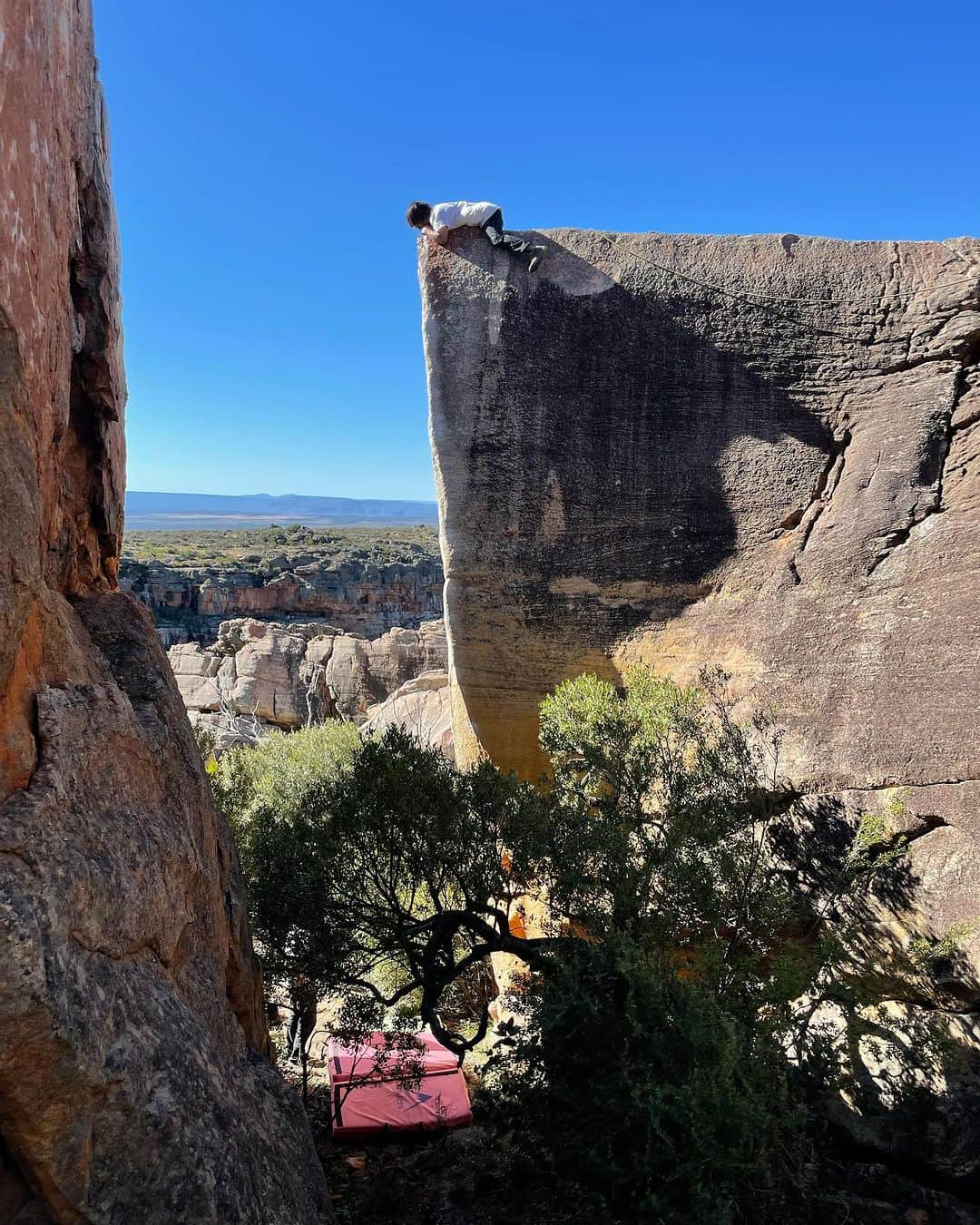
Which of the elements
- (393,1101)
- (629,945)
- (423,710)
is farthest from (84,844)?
(423,710)

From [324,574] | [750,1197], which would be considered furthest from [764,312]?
[324,574]

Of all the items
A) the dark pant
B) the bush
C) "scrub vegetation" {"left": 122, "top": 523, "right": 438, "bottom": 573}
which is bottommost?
the bush

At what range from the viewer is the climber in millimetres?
10445

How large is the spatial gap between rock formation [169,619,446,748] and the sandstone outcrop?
3 centimetres

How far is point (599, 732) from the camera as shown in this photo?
29.0 ft

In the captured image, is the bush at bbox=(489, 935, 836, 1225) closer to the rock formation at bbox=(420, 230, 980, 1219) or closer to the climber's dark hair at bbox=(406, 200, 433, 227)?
the rock formation at bbox=(420, 230, 980, 1219)

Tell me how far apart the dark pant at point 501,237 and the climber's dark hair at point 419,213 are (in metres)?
0.74

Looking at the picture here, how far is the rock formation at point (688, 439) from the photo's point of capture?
10156mm

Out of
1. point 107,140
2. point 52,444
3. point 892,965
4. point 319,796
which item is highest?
point 107,140

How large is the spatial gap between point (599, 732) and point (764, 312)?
596 centimetres

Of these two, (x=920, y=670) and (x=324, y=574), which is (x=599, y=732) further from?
(x=324, y=574)

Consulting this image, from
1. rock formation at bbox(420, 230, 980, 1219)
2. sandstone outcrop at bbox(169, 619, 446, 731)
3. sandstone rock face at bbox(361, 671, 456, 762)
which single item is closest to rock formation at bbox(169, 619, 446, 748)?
sandstone outcrop at bbox(169, 619, 446, 731)

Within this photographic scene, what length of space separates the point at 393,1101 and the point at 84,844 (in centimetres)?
681

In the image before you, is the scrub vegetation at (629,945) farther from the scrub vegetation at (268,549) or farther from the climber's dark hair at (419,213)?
the scrub vegetation at (268,549)
